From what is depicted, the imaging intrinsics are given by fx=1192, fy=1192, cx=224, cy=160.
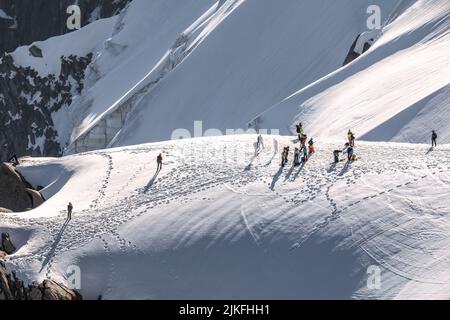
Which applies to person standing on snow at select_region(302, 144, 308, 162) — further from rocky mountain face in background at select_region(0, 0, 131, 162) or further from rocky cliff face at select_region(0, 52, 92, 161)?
rocky cliff face at select_region(0, 52, 92, 161)

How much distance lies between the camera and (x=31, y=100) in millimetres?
146500

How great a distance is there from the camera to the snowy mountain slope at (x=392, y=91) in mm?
69188

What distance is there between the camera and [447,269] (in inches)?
1886

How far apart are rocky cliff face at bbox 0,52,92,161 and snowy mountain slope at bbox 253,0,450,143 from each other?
6034 cm

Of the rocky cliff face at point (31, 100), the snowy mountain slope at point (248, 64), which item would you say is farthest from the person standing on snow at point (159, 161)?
the rocky cliff face at point (31, 100)

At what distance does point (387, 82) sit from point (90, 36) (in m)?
75.6

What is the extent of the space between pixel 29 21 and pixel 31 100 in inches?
999

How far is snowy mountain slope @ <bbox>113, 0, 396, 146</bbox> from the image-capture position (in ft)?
320

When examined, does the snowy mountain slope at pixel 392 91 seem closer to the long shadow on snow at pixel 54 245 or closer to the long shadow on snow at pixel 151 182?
the long shadow on snow at pixel 151 182

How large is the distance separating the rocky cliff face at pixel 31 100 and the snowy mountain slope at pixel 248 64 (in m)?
36.1

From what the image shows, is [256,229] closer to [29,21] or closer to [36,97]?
[36,97]

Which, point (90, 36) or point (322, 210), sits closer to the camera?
point (322, 210)
